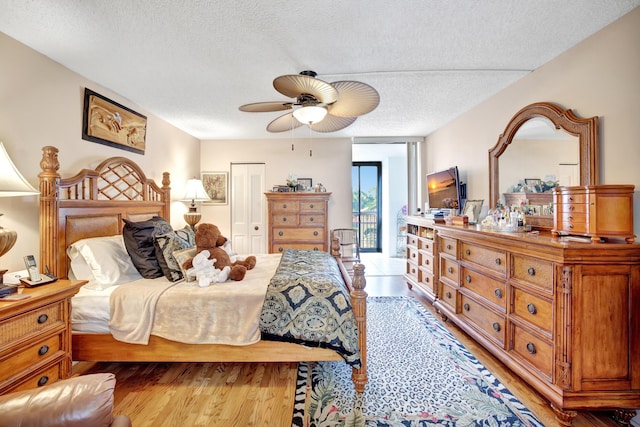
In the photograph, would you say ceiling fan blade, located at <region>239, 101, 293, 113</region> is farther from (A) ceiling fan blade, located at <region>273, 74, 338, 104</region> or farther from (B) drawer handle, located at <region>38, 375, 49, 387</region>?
(B) drawer handle, located at <region>38, 375, 49, 387</region>

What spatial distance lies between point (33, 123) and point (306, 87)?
2158mm

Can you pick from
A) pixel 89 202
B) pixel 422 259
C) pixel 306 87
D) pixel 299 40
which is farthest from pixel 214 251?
pixel 422 259

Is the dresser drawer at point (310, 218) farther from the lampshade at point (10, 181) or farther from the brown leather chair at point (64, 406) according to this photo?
the brown leather chair at point (64, 406)

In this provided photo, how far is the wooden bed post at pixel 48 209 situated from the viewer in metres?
2.11

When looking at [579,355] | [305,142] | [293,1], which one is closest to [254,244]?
[305,142]

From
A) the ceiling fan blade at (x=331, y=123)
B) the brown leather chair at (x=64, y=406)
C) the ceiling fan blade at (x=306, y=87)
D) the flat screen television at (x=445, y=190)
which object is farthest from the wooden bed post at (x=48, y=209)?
the flat screen television at (x=445, y=190)

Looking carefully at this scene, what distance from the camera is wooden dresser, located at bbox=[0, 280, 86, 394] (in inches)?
55.7

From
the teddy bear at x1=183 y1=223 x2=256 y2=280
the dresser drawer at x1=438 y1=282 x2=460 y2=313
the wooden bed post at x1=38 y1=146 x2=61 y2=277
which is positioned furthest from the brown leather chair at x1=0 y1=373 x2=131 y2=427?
the dresser drawer at x1=438 y1=282 x2=460 y2=313

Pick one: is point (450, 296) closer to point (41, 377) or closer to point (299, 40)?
point (299, 40)

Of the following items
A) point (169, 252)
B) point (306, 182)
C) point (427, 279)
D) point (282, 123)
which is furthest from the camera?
point (306, 182)

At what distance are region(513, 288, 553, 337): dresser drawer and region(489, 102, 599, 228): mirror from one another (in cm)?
73

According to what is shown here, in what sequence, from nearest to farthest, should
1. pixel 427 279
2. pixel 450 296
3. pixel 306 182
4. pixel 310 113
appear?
pixel 310 113 < pixel 450 296 < pixel 427 279 < pixel 306 182

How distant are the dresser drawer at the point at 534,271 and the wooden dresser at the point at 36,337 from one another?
304 cm

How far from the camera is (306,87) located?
186 centimetres
